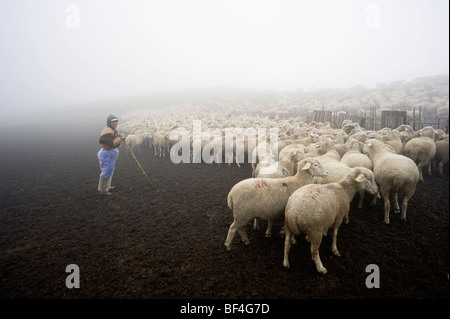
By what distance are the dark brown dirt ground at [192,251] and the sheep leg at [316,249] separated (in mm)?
116

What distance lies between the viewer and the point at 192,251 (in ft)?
16.6

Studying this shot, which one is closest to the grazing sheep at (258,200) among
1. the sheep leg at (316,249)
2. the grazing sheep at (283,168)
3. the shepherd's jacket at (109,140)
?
the sheep leg at (316,249)

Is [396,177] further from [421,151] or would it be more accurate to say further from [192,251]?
[192,251]

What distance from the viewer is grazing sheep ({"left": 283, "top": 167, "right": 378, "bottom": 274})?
158 inches

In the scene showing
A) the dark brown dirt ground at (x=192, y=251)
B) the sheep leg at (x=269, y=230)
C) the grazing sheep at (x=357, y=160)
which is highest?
the grazing sheep at (x=357, y=160)

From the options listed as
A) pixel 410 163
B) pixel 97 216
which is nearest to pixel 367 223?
pixel 410 163

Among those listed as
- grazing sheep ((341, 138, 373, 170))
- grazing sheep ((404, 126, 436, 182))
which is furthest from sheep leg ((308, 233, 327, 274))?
grazing sheep ((404, 126, 436, 182))

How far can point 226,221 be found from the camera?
20.5ft

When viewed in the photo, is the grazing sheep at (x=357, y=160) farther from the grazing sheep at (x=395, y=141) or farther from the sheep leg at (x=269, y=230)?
the sheep leg at (x=269, y=230)

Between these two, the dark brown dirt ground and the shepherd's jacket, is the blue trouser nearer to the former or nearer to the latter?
the shepherd's jacket

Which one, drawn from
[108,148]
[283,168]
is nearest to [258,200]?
[283,168]

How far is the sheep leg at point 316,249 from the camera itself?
4.05 m

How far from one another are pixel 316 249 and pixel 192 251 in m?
2.59

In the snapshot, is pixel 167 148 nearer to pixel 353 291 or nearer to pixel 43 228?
pixel 43 228
